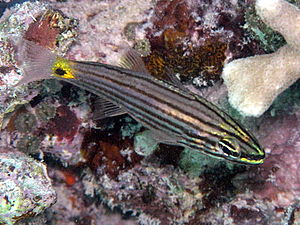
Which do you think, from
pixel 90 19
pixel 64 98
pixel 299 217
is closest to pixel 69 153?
pixel 64 98

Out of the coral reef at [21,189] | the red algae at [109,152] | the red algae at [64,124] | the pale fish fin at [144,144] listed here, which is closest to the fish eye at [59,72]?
the red algae at [64,124]

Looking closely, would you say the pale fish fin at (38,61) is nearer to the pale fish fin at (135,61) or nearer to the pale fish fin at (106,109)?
the pale fish fin at (106,109)

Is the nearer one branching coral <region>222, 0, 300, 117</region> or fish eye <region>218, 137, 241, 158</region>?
fish eye <region>218, 137, 241, 158</region>

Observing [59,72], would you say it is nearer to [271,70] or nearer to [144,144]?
[144,144]

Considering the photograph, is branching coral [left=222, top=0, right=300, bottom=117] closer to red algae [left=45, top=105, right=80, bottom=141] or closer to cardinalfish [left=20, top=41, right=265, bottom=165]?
cardinalfish [left=20, top=41, right=265, bottom=165]

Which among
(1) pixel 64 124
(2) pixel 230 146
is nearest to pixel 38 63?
(1) pixel 64 124

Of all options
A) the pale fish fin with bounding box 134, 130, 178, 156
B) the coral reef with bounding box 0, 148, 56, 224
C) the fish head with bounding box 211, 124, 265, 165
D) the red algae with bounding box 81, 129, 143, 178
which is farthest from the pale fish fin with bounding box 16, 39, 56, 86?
the fish head with bounding box 211, 124, 265, 165

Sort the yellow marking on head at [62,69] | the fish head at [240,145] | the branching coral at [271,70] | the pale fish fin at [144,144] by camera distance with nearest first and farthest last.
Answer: the fish head at [240,145] < the branching coral at [271,70] < the yellow marking on head at [62,69] < the pale fish fin at [144,144]
